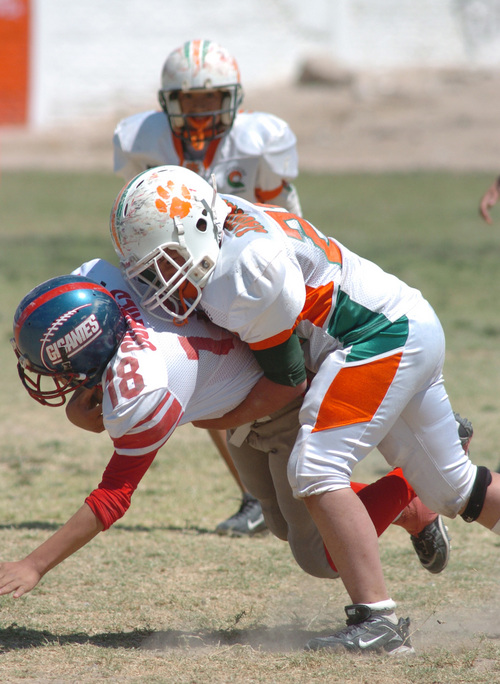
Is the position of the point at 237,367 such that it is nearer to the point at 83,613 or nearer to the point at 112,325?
the point at 112,325

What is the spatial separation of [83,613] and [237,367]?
1.10 meters

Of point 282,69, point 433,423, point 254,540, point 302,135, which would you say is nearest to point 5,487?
point 254,540

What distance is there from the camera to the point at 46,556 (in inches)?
103

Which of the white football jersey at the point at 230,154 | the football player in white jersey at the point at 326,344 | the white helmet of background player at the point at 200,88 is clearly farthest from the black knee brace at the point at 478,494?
the white helmet of background player at the point at 200,88

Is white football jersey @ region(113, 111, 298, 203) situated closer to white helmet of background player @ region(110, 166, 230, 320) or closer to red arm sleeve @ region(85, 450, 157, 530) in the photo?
white helmet of background player @ region(110, 166, 230, 320)

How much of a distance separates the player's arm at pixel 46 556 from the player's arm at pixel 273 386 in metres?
0.54

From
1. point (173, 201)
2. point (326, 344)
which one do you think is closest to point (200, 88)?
point (173, 201)

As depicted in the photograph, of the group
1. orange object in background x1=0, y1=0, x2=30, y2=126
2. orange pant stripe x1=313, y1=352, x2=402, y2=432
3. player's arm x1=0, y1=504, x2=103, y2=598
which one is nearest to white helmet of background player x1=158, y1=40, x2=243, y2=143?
orange pant stripe x1=313, y1=352, x2=402, y2=432

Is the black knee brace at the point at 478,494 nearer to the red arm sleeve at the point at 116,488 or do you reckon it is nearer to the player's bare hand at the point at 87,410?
the red arm sleeve at the point at 116,488

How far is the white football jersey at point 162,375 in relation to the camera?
102 inches

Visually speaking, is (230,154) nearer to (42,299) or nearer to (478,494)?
(42,299)

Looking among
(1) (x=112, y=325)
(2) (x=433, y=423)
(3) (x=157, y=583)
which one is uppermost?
(1) (x=112, y=325)

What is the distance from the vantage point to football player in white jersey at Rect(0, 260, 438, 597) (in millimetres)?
2592

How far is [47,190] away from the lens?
17.1 m
